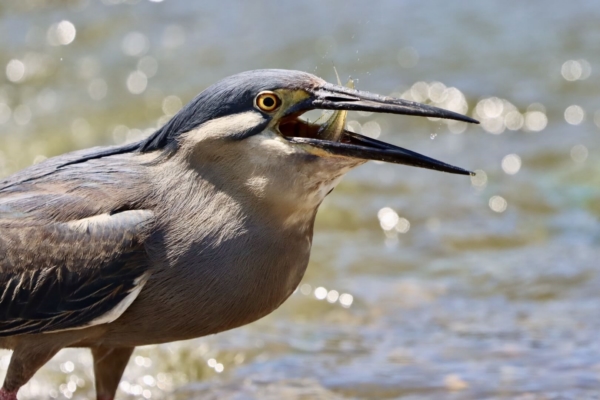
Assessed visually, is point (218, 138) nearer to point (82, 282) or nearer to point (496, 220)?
point (82, 282)

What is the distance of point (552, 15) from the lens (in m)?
13.0

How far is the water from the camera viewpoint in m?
6.09

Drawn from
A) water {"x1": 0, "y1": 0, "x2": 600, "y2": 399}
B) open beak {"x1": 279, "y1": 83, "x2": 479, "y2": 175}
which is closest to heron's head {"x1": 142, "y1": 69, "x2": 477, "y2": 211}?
open beak {"x1": 279, "y1": 83, "x2": 479, "y2": 175}

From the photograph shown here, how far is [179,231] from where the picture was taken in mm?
4664

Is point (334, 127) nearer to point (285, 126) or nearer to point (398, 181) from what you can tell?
point (285, 126)

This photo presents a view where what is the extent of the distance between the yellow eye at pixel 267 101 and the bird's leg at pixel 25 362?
1518 mm

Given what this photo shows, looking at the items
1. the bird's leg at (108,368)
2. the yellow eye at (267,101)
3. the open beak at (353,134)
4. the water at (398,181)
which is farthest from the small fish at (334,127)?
the water at (398,181)

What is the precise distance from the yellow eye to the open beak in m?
0.07

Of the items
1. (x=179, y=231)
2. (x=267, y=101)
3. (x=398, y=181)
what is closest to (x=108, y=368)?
(x=179, y=231)

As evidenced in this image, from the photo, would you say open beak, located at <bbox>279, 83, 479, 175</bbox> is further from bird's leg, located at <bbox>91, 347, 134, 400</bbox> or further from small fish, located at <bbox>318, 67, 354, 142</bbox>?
bird's leg, located at <bbox>91, 347, 134, 400</bbox>

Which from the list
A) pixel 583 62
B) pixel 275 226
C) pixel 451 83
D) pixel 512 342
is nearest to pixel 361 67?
pixel 451 83

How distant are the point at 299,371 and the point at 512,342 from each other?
140 centimetres

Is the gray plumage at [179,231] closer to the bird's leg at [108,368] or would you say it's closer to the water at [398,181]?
the bird's leg at [108,368]

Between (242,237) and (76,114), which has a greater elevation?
(76,114)
